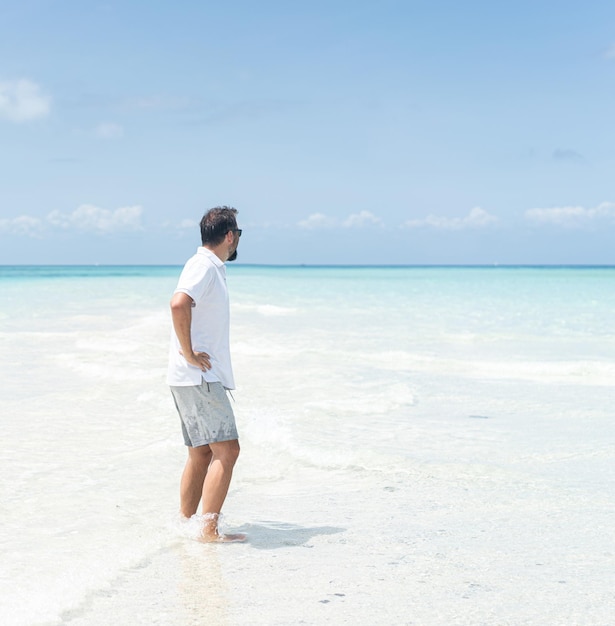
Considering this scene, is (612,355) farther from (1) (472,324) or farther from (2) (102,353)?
(2) (102,353)

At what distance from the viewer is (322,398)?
9609mm

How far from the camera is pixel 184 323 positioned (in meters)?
4.30

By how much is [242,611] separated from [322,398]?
6.03m

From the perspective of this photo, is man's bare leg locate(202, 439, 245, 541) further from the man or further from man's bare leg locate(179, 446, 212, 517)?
man's bare leg locate(179, 446, 212, 517)

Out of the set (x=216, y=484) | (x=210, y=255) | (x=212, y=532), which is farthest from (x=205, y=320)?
(x=212, y=532)

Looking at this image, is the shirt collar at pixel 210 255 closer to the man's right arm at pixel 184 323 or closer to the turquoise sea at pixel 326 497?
the man's right arm at pixel 184 323

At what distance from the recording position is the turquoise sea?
12.3 feet

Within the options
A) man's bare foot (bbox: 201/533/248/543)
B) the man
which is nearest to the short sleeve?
the man

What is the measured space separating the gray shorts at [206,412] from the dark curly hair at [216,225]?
0.80 m

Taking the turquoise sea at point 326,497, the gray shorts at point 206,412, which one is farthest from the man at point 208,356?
the turquoise sea at point 326,497

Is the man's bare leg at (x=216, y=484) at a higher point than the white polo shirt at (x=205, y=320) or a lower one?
lower

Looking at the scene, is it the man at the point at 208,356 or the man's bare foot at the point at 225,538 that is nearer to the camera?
the man at the point at 208,356

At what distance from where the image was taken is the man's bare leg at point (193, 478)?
472 cm

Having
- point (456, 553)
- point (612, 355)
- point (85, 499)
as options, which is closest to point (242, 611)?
point (456, 553)
